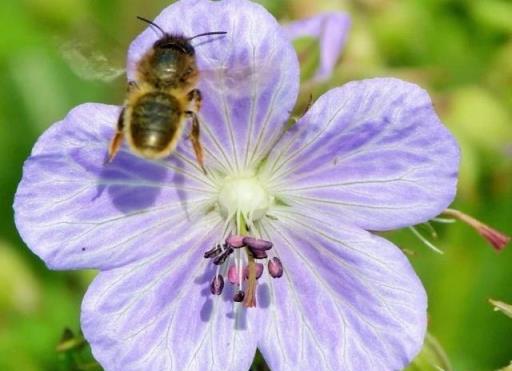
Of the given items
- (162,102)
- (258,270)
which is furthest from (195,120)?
(258,270)

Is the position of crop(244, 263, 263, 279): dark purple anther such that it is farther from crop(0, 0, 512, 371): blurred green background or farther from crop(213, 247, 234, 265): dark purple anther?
crop(0, 0, 512, 371): blurred green background

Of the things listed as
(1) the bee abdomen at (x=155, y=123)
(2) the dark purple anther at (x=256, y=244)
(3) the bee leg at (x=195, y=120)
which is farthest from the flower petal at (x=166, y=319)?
(1) the bee abdomen at (x=155, y=123)

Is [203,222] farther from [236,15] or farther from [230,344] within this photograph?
[236,15]

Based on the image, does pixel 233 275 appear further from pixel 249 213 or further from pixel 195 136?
pixel 195 136

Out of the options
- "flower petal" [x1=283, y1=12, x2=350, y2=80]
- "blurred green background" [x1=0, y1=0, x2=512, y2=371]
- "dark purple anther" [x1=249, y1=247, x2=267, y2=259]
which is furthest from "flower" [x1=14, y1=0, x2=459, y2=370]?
"flower petal" [x1=283, y1=12, x2=350, y2=80]

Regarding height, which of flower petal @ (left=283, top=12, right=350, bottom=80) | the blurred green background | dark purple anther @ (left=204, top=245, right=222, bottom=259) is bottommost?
the blurred green background

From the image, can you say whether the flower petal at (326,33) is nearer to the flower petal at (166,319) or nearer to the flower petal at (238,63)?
the flower petal at (238,63)

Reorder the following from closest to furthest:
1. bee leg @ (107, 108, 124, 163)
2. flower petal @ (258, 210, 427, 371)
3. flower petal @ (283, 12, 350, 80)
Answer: bee leg @ (107, 108, 124, 163), flower petal @ (258, 210, 427, 371), flower petal @ (283, 12, 350, 80)
